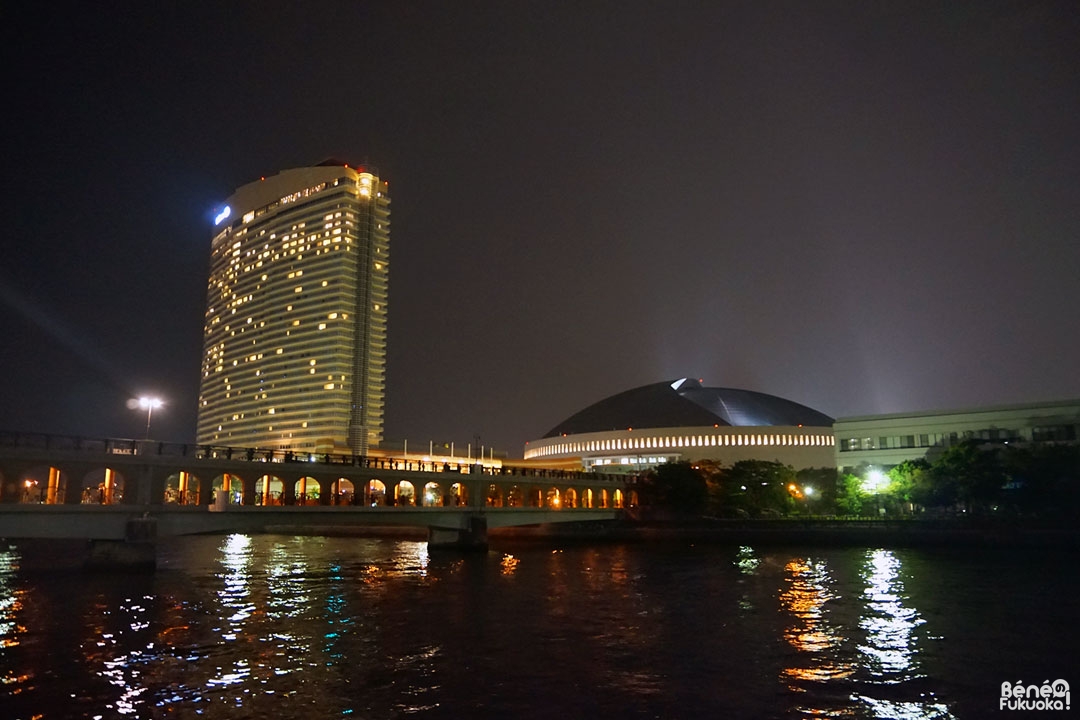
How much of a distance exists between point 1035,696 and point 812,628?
1066 cm

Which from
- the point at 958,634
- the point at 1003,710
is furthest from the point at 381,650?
the point at 958,634

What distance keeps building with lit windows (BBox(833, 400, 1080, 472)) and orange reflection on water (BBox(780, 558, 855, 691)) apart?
7208 centimetres

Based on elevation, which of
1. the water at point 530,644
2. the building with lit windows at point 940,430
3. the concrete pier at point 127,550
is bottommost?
the water at point 530,644

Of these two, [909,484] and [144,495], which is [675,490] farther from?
[144,495]

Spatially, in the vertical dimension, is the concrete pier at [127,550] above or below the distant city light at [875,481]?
below

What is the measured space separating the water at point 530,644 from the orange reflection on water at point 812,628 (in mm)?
127

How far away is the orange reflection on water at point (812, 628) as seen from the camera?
23.4 metres

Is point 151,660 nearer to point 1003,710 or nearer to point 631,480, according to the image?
point 1003,710

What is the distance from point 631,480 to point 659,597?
306 ft

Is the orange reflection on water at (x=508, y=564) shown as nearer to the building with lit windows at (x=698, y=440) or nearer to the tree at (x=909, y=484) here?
the tree at (x=909, y=484)

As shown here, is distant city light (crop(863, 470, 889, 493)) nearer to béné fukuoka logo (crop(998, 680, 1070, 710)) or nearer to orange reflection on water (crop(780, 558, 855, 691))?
orange reflection on water (crop(780, 558, 855, 691))

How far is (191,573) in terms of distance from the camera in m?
54.1

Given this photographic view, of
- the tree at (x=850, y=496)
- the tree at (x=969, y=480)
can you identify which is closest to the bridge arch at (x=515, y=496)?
the tree at (x=850, y=496)

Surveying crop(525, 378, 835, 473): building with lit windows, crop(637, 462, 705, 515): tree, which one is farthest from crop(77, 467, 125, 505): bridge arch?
crop(525, 378, 835, 473): building with lit windows
